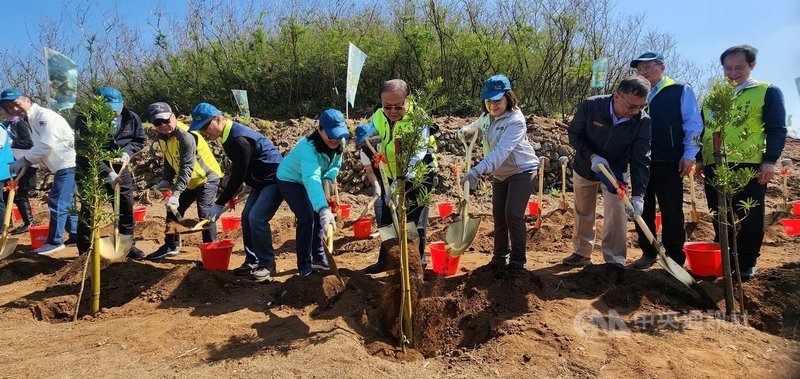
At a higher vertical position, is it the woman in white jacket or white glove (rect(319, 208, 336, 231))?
the woman in white jacket

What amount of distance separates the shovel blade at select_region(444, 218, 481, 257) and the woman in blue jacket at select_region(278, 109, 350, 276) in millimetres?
872

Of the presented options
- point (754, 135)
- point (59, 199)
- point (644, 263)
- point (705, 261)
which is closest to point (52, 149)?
point (59, 199)

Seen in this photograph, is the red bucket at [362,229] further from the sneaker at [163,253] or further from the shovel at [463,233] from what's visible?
the shovel at [463,233]

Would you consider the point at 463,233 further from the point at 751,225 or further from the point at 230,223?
the point at 230,223

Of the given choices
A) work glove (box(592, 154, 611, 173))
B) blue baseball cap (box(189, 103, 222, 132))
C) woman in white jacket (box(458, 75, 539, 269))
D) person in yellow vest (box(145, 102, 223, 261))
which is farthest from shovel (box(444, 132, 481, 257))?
person in yellow vest (box(145, 102, 223, 261))

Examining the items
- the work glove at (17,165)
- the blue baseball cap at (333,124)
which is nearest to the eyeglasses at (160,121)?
the blue baseball cap at (333,124)

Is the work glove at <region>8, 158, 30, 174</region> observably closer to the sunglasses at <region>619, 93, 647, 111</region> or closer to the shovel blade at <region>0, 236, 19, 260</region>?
the shovel blade at <region>0, 236, 19, 260</region>

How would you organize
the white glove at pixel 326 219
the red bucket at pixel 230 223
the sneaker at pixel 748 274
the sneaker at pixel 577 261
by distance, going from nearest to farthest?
1. the white glove at pixel 326 219
2. the sneaker at pixel 748 274
3. the sneaker at pixel 577 261
4. the red bucket at pixel 230 223

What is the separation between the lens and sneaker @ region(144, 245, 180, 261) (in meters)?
4.84

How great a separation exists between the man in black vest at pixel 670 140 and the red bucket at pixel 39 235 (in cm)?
594

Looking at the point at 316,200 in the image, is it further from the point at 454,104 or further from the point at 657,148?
the point at 454,104

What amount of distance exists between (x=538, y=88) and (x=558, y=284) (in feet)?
38.1

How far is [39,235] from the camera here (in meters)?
5.29

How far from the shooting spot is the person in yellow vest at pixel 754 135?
136 inches
